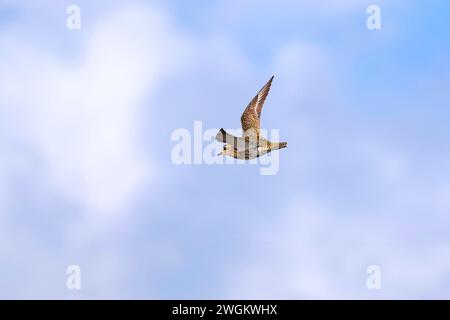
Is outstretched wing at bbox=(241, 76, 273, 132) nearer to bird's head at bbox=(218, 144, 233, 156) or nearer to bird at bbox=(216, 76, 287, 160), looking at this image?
bird at bbox=(216, 76, 287, 160)

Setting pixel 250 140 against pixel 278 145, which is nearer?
pixel 250 140

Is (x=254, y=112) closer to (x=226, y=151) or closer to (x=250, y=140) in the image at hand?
(x=250, y=140)

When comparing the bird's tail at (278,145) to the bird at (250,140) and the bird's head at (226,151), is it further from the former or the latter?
the bird's head at (226,151)

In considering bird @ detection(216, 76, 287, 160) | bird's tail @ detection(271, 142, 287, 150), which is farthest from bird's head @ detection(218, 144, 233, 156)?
bird's tail @ detection(271, 142, 287, 150)

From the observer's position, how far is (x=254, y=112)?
144ft

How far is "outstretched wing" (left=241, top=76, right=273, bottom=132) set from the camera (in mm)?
42903

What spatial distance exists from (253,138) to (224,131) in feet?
13.8

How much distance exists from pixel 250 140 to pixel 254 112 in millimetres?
2755

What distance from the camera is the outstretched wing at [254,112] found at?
42.9 metres

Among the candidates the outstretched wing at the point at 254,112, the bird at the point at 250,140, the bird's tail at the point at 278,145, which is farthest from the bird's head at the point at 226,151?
the bird's tail at the point at 278,145

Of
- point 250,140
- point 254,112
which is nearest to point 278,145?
point 250,140

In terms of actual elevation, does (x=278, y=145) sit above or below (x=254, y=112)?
below
